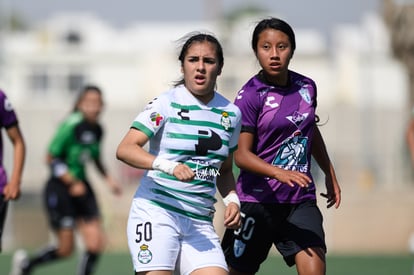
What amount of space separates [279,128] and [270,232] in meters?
0.74

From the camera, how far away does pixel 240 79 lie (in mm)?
59812

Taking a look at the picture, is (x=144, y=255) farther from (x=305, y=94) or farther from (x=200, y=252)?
(x=305, y=94)

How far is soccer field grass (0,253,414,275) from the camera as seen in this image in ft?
48.4

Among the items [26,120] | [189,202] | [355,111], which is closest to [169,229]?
[189,202]

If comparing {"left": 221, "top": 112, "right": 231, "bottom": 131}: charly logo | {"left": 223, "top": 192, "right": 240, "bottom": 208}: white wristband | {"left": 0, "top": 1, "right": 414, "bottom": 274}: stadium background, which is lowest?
{"left": 0, "top": 1, "right": 414, "bottom": 274}: stadium background

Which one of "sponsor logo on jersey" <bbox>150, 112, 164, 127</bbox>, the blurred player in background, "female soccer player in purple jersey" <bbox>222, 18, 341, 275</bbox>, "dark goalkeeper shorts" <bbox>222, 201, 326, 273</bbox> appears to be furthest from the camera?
the blurred player in background

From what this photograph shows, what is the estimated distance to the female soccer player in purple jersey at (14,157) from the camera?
28.2 ft

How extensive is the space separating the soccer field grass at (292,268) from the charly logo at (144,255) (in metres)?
7.61

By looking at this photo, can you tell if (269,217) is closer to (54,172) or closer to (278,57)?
(278,57)

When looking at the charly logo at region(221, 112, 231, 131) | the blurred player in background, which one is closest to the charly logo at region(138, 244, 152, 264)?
the charly logo at region(221, 112, 231, 131)

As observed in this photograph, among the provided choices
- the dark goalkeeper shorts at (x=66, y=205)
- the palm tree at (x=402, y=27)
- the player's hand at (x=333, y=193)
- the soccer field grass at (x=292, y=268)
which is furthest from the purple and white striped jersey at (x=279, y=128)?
the palm tree at (x=402, y=27)

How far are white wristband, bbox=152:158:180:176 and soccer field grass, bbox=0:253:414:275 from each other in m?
7.96

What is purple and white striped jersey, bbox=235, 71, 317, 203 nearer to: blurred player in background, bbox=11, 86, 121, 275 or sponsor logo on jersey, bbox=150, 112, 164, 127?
sponsor logo on jersey, bbox=150, 112, 164, 127

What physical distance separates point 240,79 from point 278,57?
52.7m
